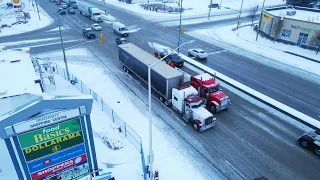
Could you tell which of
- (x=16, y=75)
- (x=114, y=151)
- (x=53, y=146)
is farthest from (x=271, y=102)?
(x=16, y=75)

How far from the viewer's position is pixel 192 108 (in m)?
23.2

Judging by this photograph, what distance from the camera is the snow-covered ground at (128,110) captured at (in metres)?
18.5

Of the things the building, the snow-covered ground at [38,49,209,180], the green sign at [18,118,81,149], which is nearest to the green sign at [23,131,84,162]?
the green sign at [18,118,81,149]

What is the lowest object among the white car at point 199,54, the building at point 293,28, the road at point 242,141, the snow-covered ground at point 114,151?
the road at point 242,141

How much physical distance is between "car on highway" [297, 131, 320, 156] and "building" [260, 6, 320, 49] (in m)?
27.9

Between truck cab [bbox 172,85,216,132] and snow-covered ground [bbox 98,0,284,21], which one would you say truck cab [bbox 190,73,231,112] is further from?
snow-covered ground [bbox 98,0,284,21]

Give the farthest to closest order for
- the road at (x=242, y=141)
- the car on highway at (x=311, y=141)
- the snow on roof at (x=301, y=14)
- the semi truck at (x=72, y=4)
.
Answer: the semi truck at (x=72, y=4) < the snow on roof at (x=301, y=14) < the car on highway at (x=311, y=141) < the road at (x=242, y=141)

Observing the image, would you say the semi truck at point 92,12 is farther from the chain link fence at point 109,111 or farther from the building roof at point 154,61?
the building roof at point 154,61

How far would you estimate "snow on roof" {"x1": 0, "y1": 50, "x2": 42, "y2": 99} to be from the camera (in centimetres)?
2120

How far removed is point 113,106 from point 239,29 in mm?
41237

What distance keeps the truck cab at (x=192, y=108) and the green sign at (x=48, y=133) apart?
37.1 ft

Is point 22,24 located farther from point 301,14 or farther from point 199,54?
point 301,14

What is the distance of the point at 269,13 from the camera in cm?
4934

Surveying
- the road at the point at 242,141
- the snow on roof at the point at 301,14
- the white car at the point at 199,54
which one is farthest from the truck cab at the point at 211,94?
the snow on roof at the point at 301,14
